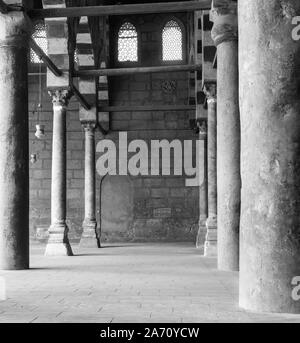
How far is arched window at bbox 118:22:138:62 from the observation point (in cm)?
2214

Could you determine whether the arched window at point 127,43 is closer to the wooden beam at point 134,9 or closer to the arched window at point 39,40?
the arched window at point 39,40

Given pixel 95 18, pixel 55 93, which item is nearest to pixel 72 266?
pixel 55 93

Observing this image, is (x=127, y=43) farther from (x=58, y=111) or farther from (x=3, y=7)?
(x=3, y=7)

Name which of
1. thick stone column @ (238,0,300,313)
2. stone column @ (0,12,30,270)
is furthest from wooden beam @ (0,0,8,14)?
thick stone column @ (238,0,300,313)

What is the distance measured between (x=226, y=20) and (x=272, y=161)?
5.27 m

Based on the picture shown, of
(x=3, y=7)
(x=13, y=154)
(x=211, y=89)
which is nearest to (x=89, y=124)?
(x=211, y=89)

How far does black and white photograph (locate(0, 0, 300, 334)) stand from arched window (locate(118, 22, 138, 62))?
41mm

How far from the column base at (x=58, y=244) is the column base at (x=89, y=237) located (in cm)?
387

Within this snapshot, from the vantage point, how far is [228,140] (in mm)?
9469

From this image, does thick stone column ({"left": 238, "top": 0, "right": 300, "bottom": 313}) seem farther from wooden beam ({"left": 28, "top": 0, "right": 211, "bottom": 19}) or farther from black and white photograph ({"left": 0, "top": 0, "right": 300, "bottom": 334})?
wooden beam ({"left": 28, "top": 0, "right": 211, "bottom": 19})

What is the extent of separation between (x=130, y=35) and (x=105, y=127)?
3594 millimetres

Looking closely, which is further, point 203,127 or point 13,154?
point 203,127
